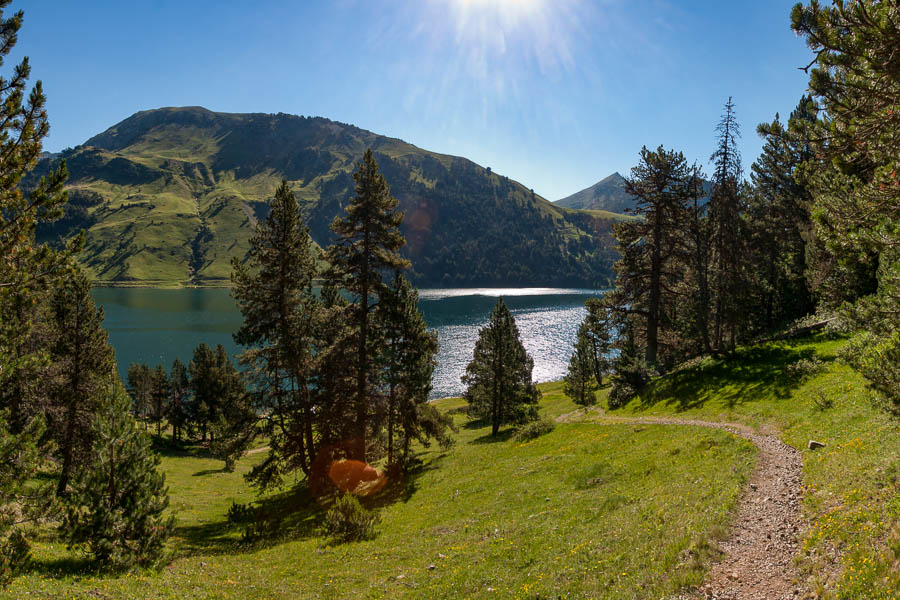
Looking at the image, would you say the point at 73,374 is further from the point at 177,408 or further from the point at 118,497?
the point at 177,408

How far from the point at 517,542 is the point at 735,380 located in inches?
805

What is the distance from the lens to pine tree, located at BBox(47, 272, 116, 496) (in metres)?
30.1

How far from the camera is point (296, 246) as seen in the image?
25.2 m

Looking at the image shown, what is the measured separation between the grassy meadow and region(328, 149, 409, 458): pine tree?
8656 millimetres

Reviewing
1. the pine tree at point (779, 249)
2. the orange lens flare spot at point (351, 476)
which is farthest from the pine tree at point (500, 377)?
the pine tree at point (779, 249)

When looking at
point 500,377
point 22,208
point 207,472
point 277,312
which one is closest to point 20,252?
point 22,208

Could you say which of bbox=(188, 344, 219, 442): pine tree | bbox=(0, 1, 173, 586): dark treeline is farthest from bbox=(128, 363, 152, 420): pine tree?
bbox=(0, 1, 173, 586): dark treeline

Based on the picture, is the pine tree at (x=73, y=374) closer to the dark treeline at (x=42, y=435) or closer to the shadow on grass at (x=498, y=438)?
the dark treeline at (x=42, y=435)

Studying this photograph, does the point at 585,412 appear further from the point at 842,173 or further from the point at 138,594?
the point at 138,594

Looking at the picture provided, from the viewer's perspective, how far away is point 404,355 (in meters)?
30.8

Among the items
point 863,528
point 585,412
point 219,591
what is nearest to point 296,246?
point 219,591

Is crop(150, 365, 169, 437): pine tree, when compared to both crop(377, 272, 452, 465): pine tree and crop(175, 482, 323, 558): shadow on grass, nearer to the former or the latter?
crop(175, 482, 323, 558): shadow on grass

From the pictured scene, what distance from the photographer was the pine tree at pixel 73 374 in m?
30.1

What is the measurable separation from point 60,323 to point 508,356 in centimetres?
3826
